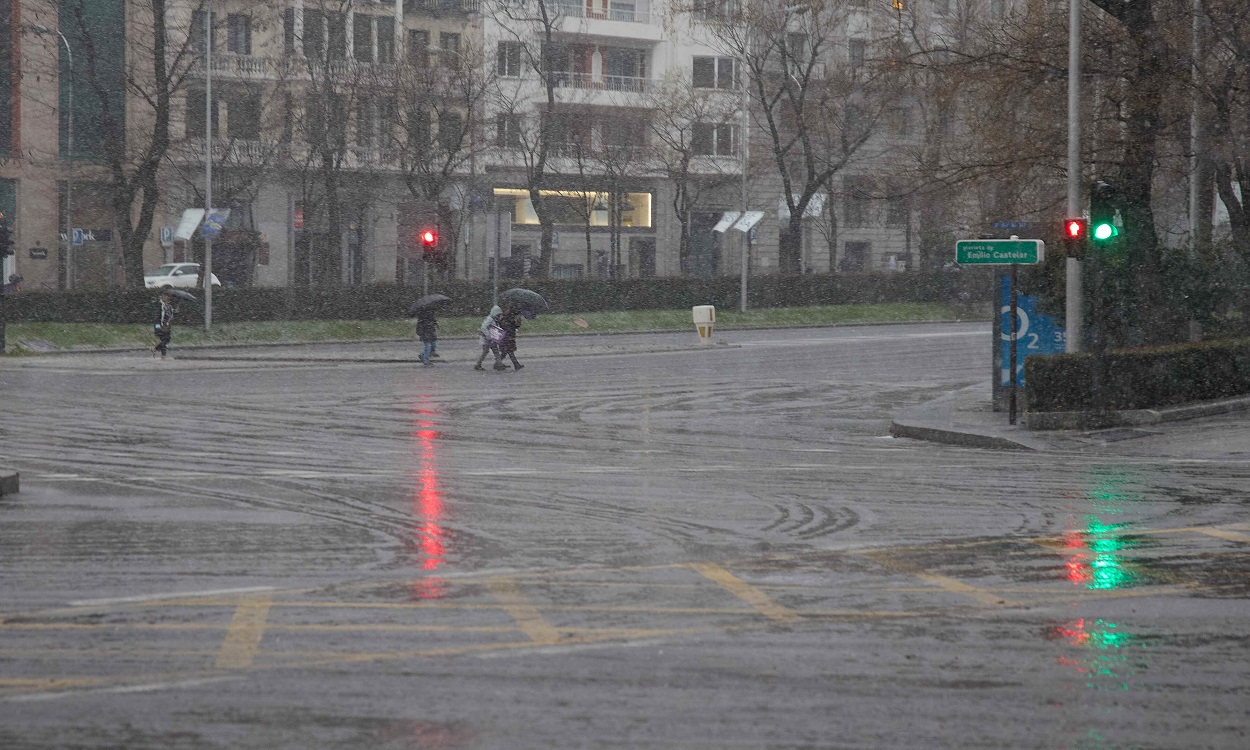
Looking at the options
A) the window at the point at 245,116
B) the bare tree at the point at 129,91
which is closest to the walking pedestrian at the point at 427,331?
the bare tree at the point at 129,91

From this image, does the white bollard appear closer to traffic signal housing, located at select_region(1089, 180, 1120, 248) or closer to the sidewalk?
the sidewalk

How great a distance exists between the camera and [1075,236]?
20141 mm

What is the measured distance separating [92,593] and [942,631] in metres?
4.34

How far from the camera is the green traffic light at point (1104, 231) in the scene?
19.5 metres

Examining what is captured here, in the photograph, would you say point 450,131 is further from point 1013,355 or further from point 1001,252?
point 1001,252

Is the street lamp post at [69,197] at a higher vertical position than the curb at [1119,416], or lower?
higher

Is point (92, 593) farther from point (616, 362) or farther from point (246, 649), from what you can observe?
point (616, 362)

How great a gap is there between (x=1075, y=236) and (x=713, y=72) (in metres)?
50.3

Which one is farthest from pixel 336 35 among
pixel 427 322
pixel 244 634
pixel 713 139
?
pixel 244 634

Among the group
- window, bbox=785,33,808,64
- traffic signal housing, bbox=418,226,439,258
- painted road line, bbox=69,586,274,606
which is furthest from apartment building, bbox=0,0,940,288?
painted road line, bbox=69,586,274,606

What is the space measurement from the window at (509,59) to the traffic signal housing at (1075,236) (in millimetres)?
42016

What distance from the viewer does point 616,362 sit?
3519cm

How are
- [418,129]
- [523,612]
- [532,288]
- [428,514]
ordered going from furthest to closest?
[418,129] → [532,288] → [428,514] → [523,612]

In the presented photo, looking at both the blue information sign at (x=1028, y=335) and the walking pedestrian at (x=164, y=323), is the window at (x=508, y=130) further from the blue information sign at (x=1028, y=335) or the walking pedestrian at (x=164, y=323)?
the blue information sign at (x=1028, y=335)
